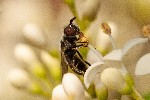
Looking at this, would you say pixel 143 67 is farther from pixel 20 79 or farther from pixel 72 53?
pixel 20 79

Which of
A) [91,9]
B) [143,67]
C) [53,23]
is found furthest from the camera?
[53,23]

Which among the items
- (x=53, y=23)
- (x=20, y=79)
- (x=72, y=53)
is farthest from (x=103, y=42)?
(x=53, y=23)

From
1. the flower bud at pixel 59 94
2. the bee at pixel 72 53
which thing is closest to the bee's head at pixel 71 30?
the bee at pixel 72 53

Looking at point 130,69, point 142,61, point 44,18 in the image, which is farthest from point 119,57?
point 44,18

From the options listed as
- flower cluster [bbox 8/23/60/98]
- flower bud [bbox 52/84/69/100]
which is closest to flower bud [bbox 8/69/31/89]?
flower cluster [bbox 8/23/60/98]

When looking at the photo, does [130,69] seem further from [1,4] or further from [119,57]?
[1,4]
